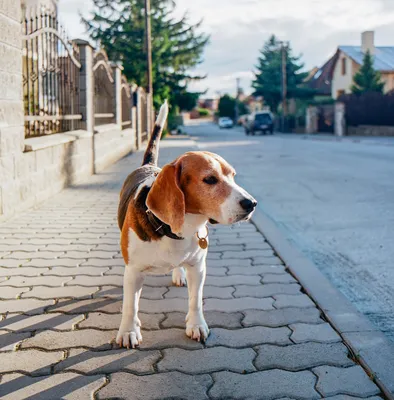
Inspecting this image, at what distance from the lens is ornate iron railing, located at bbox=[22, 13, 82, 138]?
8258mm

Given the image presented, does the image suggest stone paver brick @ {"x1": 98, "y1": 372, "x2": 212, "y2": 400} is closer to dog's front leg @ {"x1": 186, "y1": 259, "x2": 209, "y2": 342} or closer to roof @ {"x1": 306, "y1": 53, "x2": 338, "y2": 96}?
dog's front leg @ {"x1": 186, "y1": 259, "x2": 209, "y2": 342}

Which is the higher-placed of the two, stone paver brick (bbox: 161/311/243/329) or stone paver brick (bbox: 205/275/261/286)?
stone paver brick (bbox: 205/275/261/286)

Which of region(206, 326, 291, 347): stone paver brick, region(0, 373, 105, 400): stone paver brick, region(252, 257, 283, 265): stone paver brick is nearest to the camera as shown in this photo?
A: region(0, 373, 105, 400): stone paver brick

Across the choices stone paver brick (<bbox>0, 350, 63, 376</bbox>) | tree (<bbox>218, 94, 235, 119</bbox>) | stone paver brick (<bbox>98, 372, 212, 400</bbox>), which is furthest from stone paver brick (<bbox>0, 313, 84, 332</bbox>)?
tree (<bbox>218, 94, 235, 119</bbox>)

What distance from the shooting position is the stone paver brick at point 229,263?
5117 millimetres

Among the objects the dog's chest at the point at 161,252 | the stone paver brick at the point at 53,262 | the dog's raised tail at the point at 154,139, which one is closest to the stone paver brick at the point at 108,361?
the dog's chest at the point at 161,252

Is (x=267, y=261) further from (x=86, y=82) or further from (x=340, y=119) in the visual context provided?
(x=340, y=119)

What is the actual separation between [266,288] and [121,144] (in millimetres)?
13642

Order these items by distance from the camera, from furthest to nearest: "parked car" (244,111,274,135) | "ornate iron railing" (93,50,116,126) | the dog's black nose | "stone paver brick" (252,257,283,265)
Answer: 1. "parked car" (244,111,274,135)
2. "ornate iron railing" (93,50,116,126)
3. "stone paver brick" (252,257,283,265)
4. the dog's black nose

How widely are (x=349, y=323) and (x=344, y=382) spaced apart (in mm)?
798

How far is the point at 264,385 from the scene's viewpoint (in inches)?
110

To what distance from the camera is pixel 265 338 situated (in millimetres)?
3404

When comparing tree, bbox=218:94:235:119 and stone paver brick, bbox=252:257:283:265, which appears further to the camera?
tree, bbox=218:94:235:119

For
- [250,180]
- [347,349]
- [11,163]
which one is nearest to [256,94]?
[250,180]
